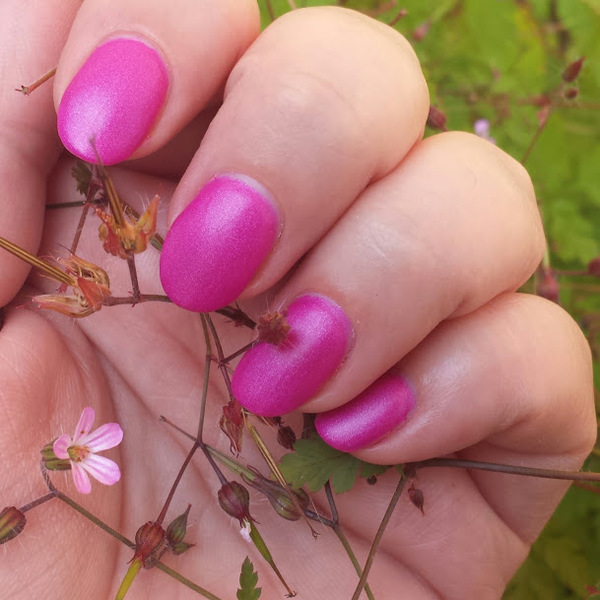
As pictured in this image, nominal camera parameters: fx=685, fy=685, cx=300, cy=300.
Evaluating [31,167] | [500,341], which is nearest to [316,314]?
[500,341]

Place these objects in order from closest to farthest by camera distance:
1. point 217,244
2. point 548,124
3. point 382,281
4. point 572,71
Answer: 1. point 217,244
2. point 382,281
3. point 572,71
4. point 548,124

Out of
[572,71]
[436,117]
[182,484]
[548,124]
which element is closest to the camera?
[182,484]

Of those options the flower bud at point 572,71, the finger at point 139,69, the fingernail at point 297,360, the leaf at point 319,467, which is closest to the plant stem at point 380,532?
the leaf at point 319,467

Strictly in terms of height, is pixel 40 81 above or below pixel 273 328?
above

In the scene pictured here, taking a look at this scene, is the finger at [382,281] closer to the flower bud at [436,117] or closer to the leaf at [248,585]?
the leaf at [248,585]

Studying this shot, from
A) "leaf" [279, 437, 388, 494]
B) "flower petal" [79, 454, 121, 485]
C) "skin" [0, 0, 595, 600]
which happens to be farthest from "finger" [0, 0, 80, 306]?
"leaf" [279, 437, 388, 494]

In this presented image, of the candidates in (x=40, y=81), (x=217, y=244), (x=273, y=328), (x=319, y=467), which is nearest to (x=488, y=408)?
(x=319, y=467)

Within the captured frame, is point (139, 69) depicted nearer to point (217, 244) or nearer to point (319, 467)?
point (217, 244)
